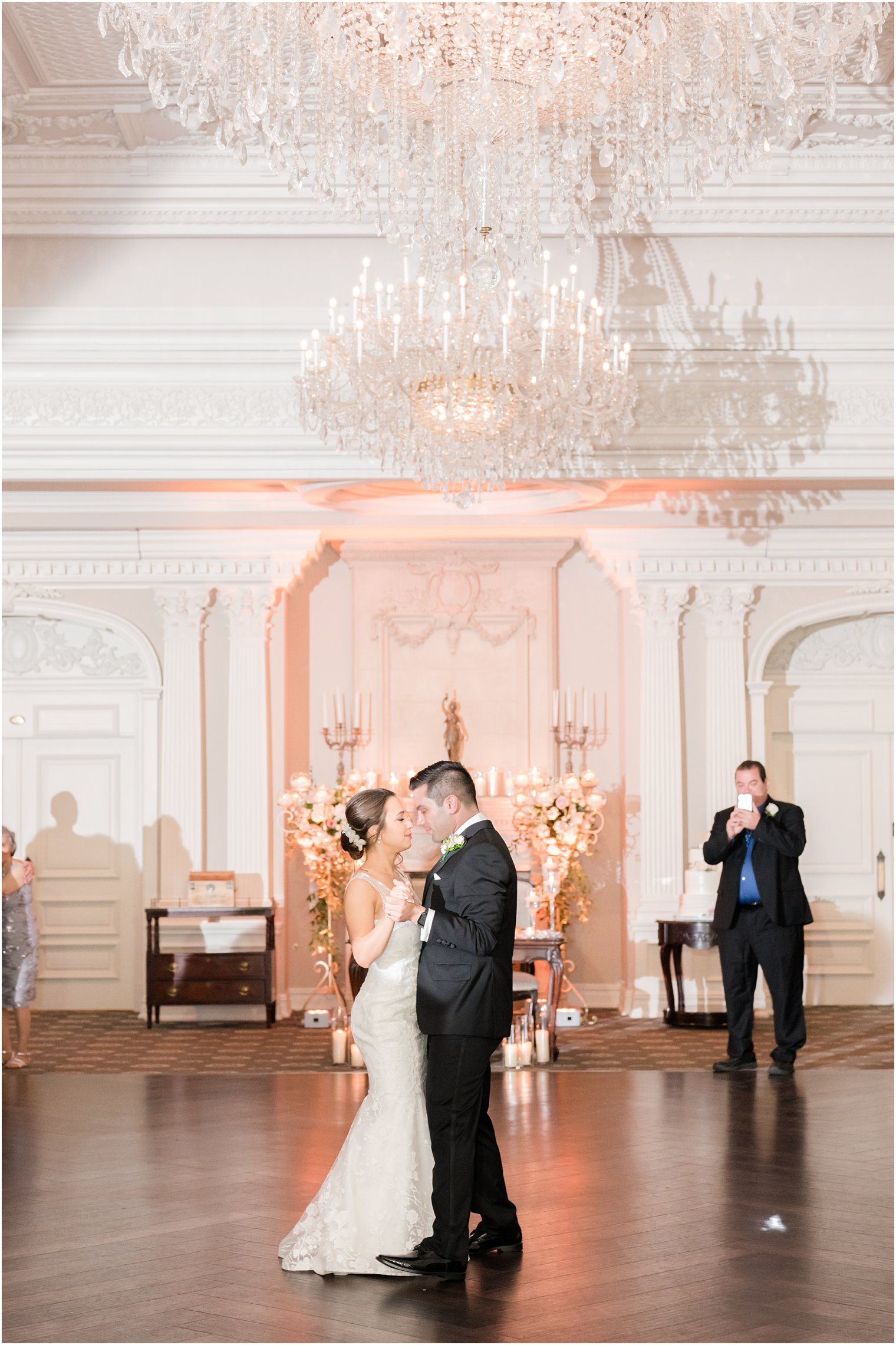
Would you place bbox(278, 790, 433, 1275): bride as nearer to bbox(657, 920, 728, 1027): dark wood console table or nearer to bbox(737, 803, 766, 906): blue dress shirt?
bbox(737, 803, 766, 906): blue dress shirt

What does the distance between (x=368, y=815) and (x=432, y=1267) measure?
1468 millimetres

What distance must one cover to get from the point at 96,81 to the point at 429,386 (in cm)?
293

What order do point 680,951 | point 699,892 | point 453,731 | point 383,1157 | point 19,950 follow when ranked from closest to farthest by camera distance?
point 383,1157 < point 19,950 < point 680,951 < point 699,892 < point 453,731

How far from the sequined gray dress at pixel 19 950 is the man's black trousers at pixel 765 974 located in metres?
4.34

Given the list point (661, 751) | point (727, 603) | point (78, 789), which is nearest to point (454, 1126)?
point (661, 751)

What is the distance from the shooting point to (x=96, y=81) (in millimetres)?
8531

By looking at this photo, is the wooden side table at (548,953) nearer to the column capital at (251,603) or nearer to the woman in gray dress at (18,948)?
the woman in gray dress at (18,948)

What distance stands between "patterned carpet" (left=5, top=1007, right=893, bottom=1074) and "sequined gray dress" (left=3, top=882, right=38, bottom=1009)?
0.47m

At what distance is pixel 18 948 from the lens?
9.26 meters

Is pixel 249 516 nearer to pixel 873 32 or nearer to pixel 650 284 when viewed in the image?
pixel 650 284

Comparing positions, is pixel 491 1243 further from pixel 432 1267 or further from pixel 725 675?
pixel 725 675

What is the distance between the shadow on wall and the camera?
373 inches

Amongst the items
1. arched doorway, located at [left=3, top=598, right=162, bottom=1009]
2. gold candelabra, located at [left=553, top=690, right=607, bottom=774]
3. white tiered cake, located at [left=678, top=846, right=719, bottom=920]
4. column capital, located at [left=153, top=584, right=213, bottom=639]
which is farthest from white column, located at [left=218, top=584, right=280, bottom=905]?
white tiered cake, located at [left=678, top=846, right=719, bottom=920]

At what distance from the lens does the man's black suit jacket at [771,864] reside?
8477 mm
